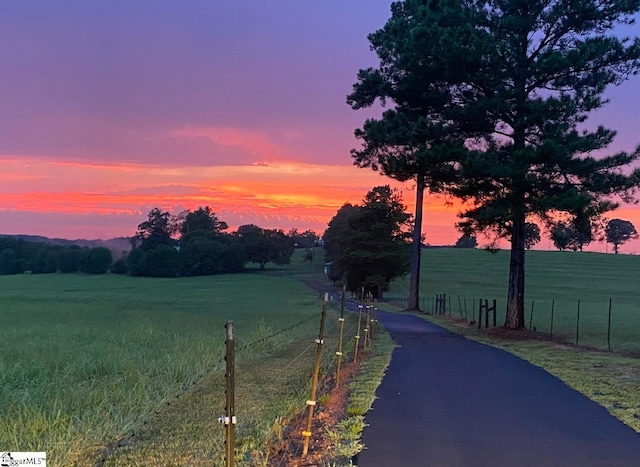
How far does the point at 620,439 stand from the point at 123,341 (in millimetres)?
14432

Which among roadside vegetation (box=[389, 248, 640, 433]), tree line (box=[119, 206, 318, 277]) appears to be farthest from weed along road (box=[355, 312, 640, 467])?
tree line (box=[119, 206, 318, 277])

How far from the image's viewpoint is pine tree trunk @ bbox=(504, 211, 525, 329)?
2506 centimetres

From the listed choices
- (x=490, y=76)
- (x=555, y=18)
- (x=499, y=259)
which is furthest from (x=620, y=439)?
(x=499, y=259)

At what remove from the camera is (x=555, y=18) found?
74.8 ft

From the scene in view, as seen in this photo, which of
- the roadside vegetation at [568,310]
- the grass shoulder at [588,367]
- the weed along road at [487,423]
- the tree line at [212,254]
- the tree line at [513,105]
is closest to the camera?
the weed along road at [487,423]

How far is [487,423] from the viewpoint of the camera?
9.12 metres

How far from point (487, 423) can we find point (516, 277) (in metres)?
17.5

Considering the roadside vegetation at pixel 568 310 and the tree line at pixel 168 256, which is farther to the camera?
the tree line at pixel 168 256

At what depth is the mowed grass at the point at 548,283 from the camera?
4794cm

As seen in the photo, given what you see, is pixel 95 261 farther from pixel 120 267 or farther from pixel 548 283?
pixel 548 283

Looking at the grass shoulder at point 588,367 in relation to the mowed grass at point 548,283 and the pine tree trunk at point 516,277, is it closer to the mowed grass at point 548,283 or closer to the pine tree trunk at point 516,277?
the pine tree trunk at point 516,277

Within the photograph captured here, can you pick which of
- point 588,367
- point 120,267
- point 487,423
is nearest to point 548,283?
point 120,267

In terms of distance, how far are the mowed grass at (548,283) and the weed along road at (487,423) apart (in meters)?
21.3

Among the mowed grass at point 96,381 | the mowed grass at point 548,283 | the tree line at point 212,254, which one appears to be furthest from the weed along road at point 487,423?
the tree line at point 212,254
